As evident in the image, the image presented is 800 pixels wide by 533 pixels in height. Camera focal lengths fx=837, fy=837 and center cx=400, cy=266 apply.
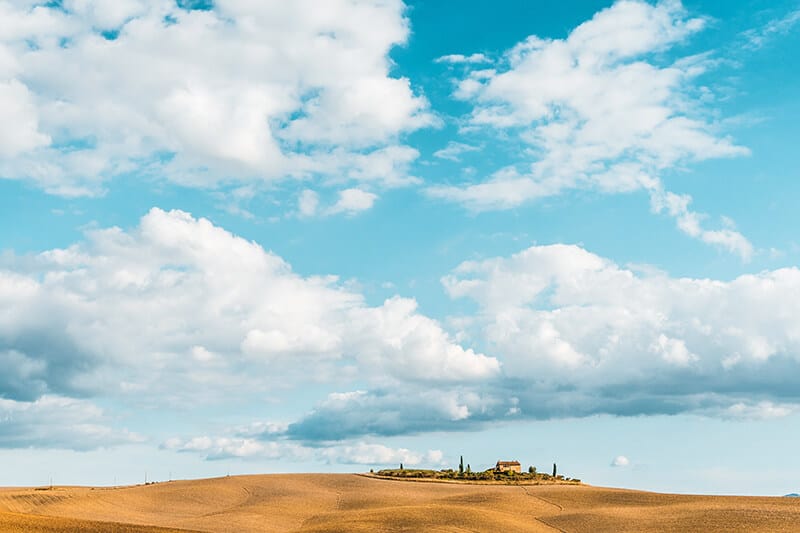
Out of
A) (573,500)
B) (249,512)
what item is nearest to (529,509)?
(573,500)

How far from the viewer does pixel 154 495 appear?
114m

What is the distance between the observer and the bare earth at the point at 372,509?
257ft

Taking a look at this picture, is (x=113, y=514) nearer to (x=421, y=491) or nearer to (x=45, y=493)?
(x=45, y=493)

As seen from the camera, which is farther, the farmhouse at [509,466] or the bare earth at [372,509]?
the farmhouse at [509,466]

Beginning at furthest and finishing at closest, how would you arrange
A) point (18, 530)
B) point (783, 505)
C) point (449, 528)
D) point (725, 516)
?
point (783, 505) → point (725, 516) → point (449, 528) → point (18, 530)

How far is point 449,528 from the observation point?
7662 cm

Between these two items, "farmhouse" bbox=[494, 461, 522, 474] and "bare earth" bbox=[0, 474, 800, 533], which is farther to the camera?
"farmhouse" bbox=[494, 461, 522, 474]

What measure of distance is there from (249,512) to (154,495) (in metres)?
22.5

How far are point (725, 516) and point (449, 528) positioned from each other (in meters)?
27.7

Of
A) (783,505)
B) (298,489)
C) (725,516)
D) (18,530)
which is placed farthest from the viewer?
(298,489)

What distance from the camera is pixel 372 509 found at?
93.9 metres

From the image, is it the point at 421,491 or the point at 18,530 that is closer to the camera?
the point at 18,530

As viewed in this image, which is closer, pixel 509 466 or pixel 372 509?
pixel 372 509

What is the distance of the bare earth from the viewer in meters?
78.2
